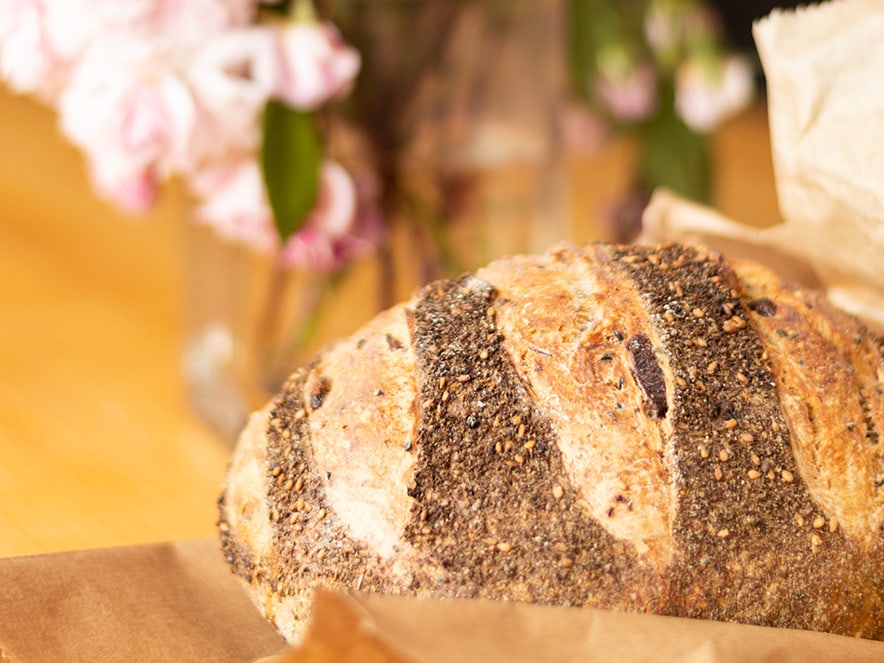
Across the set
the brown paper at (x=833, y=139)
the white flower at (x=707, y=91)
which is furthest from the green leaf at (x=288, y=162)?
the white flower at (x=707, y=91)

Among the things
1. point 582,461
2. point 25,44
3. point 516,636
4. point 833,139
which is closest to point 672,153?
point 833,139

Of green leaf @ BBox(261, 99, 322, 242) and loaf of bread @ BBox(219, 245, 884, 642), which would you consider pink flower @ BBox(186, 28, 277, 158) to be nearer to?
green leaf @ BBox(261, 99, 322, 242)

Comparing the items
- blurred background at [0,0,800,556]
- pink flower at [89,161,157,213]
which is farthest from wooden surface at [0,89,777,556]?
pink flower at [89,161,157,213]

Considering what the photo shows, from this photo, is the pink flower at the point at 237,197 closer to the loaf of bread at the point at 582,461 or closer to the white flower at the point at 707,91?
the loaf of bread at the point at 582,461

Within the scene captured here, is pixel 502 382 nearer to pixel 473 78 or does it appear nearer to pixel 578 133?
pixel 473 78

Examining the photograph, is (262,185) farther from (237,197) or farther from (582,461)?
(582,461)

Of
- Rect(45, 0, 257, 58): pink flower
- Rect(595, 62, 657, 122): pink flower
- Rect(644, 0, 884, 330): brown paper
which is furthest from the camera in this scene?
Rect(595, 62, 657, 122): pink flower
